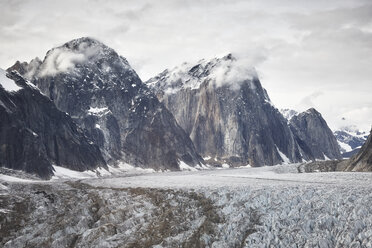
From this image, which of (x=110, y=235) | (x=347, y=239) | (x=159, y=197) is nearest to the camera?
(x=347, y=239)

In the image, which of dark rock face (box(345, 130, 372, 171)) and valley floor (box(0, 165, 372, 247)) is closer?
valley floor (box(0, 165, 372, 247))

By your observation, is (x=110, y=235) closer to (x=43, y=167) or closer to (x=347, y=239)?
(x=347, y=239)

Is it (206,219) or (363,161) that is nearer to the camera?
(206,219)

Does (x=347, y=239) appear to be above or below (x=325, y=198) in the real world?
below

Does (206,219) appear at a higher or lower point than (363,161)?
lower

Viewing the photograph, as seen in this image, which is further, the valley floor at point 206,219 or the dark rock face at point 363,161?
the dark rock face at point 363,161

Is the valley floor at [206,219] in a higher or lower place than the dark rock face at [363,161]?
lower

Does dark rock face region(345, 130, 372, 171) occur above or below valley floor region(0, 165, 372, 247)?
above

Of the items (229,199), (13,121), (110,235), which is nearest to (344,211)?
(229,199)
